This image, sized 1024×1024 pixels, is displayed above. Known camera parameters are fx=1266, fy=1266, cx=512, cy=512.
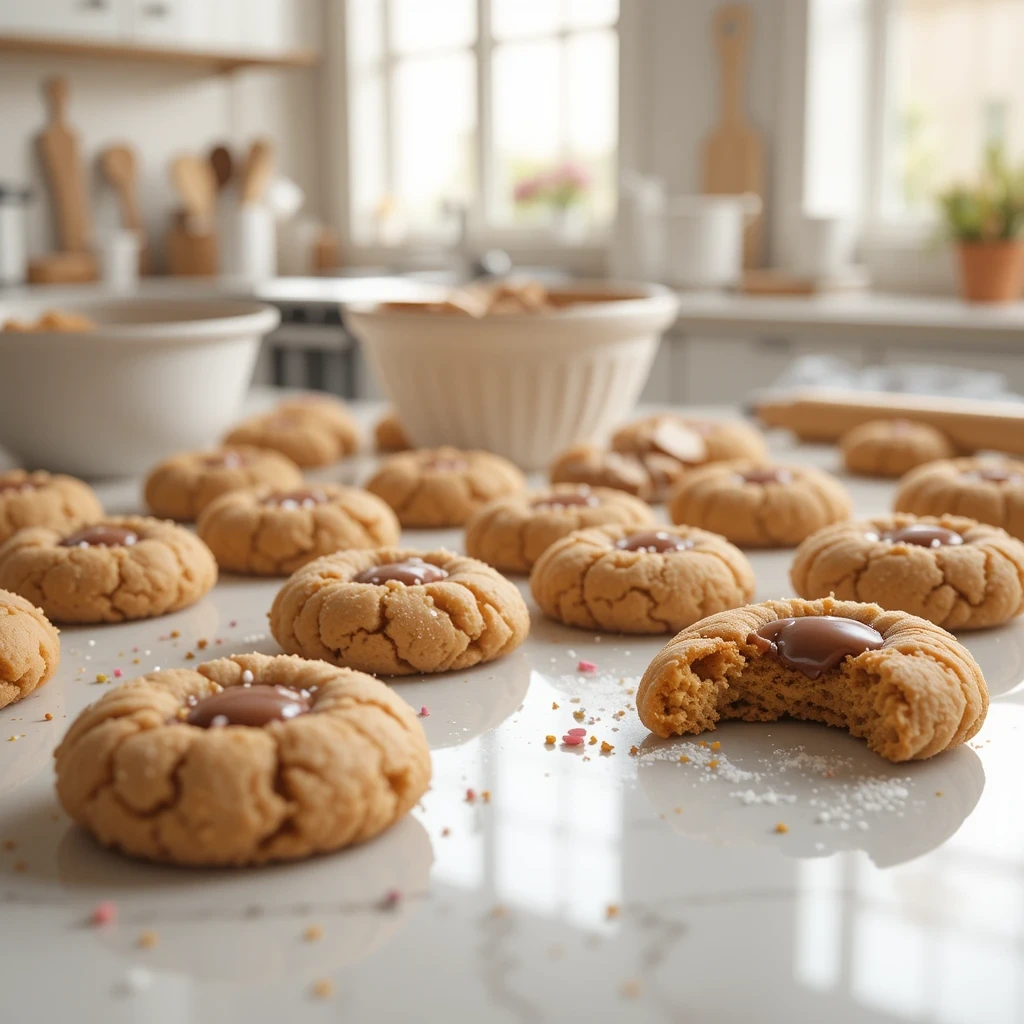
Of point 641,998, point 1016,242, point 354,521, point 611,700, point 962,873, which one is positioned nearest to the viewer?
point 641,998

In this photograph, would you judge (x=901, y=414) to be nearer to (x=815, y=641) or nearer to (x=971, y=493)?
(x=971, y=493)

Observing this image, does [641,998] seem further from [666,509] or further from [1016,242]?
[1016,242]

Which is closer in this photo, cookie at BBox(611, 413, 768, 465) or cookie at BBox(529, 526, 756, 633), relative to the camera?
cookie at BBox(529, 526, 756, 633)

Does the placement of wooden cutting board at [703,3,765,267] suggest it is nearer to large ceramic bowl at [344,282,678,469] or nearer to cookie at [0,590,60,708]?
large ceramic bowl at [344,282,678,469]

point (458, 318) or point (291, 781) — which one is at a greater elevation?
point (458, 318)

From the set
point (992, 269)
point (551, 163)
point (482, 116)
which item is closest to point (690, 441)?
point (992, 269)

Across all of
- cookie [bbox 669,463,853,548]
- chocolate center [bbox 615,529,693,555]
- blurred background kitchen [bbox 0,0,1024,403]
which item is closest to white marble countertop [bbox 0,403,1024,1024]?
chocolate center [bbox 615,529,693,555]

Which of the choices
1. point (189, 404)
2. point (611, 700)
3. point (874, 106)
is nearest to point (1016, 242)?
point (874, 106)
